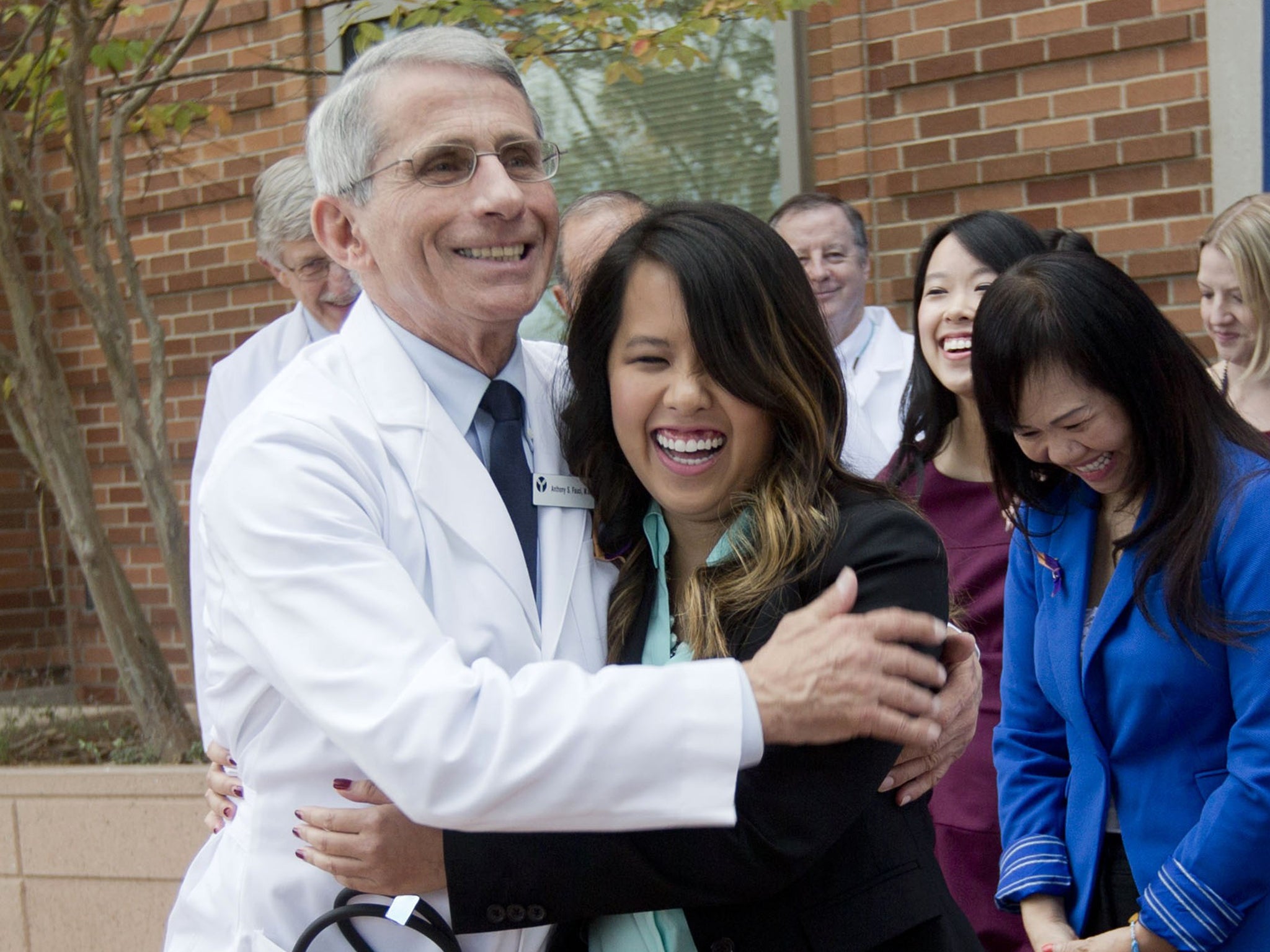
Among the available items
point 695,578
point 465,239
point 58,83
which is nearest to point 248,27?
point 58,83

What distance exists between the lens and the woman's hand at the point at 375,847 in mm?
1790

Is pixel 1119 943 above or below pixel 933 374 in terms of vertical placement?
below

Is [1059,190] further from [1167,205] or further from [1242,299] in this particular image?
[1242,299]

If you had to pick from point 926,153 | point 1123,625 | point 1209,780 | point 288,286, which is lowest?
point 1209,780

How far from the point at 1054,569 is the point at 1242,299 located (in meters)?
1.37

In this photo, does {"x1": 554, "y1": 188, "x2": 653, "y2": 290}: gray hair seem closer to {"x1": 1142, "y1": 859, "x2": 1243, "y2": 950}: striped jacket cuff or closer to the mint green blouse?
the mint green blouse

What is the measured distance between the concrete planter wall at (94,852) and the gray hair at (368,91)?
2.64 m

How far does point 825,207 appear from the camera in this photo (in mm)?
4609

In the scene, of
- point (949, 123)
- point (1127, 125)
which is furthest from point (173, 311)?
point (1127, 125)

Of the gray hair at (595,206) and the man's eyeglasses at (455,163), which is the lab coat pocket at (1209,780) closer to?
the man's eyeglasses at (455,163)

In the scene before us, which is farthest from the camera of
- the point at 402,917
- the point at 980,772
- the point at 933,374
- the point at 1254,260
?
the point at 1254,260

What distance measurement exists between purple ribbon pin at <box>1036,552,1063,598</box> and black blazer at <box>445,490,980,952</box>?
32.6 inches

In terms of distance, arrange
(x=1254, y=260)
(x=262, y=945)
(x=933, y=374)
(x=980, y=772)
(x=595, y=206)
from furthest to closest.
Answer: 1. (x=595, y=206)
2. (x=1254, y=260)
3. (x=933, y=374)
4. (x=980, y=772)
5. (x=262, y=945)

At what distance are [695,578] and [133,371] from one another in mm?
3513
